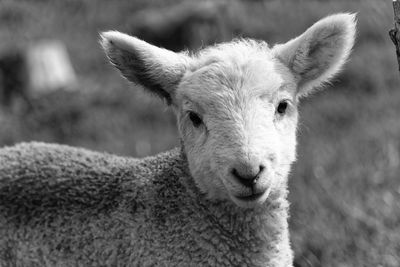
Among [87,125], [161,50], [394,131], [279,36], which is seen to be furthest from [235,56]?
[279,36]

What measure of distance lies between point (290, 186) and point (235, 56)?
305 cm

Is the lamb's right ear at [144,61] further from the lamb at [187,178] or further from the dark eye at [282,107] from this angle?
the dark eye at [282,107]

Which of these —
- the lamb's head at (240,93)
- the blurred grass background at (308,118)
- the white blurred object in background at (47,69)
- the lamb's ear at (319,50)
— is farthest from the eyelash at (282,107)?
the white blurred object in background at (47,69)

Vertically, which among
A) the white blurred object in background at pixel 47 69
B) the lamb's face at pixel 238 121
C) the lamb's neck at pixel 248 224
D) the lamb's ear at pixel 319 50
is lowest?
the lamb's neck at pixel 248 224

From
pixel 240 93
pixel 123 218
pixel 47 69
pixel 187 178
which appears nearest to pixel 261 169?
pixel 240 93

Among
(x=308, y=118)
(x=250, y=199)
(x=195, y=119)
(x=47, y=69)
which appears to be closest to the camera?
(x=250, y=199)

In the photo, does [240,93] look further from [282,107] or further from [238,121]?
[282,107]

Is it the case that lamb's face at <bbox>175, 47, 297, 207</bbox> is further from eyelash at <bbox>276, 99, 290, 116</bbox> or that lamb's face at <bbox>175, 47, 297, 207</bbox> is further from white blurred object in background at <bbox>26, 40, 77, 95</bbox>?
white blurred object in background at <bbox>26, 40, 77, 95</bbox>

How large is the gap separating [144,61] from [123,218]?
1.04 m

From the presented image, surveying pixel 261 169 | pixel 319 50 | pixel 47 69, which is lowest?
pixel 261 169

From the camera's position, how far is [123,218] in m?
5.33

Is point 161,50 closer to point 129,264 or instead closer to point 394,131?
point 129,264

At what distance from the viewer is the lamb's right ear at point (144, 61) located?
524 cm

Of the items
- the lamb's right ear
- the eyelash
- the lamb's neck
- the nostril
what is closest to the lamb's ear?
the eyelash
